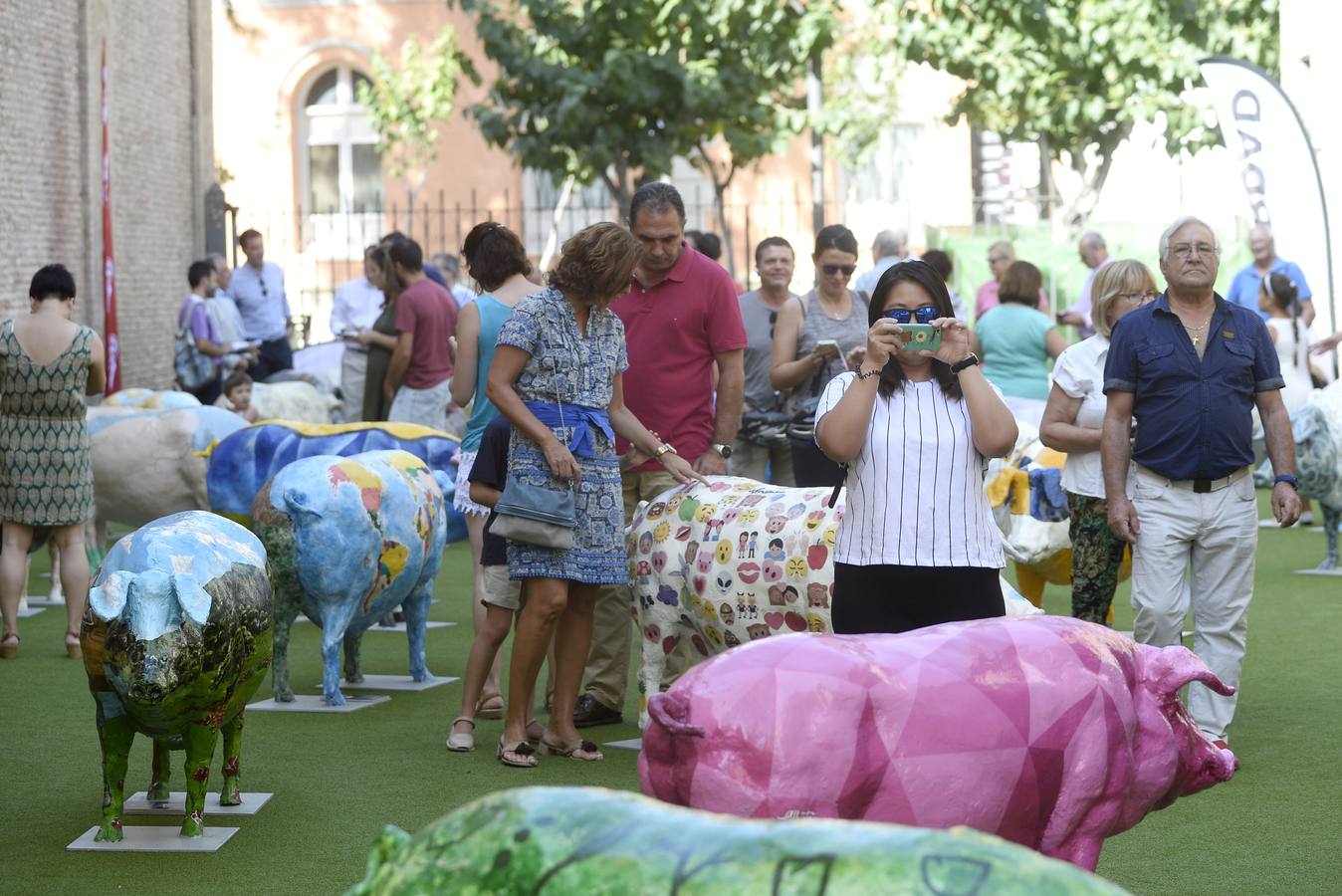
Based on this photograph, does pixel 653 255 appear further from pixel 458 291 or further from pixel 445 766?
pixel 458 291

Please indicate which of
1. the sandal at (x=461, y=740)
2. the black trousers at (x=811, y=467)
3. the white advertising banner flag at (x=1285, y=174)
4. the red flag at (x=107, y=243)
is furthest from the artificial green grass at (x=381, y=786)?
the red flag at (x=107, y=243)

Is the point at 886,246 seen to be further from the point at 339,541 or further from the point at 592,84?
the point at 592,84

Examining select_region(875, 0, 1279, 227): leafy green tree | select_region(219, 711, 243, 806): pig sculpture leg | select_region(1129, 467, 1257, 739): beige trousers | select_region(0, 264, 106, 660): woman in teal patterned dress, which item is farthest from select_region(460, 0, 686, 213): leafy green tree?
select_region(219, 711, 243, 806): pig sculpture leg

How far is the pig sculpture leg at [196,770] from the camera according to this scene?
532cm

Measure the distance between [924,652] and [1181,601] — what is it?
116 inches

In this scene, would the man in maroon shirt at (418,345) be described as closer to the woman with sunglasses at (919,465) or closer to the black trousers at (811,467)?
the black trousers at (811,467)

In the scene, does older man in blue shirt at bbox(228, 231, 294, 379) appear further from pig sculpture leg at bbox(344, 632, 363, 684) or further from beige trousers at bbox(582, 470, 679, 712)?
beige trousers at bbox(582, 470, 679, 712)

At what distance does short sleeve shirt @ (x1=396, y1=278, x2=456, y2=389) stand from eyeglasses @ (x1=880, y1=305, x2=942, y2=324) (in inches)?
251

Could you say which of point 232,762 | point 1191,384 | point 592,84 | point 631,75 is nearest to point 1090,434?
point 1191,384

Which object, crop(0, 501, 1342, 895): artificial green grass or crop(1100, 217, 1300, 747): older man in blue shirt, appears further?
crop(1100, 217, 1300, 747): older man in blue shirt

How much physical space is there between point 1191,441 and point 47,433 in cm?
549

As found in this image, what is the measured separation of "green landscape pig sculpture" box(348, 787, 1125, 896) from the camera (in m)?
2.03

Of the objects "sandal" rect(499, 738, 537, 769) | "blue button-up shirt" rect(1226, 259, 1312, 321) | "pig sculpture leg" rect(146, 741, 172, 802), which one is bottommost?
"sandal" rect(499, 738, 537, 769)


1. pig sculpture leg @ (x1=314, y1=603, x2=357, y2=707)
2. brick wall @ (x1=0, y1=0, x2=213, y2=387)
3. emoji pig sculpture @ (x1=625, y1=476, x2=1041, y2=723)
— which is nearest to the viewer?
emoji pig sculpture @ (x1=625, y1=476, x2=1041, y2=723)
